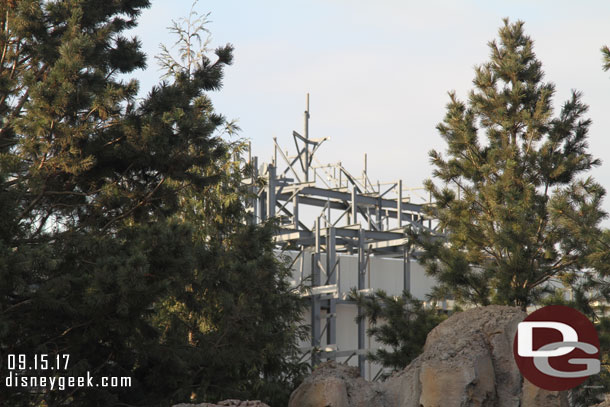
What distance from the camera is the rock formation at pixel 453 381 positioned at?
1061 centimetres

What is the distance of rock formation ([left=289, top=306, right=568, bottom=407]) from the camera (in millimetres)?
10609

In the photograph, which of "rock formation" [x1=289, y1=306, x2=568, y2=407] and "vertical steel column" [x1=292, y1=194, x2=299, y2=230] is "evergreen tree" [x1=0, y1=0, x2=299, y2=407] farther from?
"vertical steel column" [x1=292, y1=194, x2=299, y2=230]

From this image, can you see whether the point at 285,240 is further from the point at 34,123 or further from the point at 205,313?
the point at 34,123

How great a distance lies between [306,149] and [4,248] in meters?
15.4

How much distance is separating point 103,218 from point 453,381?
595cm

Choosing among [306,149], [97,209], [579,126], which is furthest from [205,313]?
[306,149]

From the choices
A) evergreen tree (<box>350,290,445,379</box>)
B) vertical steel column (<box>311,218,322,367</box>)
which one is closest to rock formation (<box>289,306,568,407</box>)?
evergreen tree (<box>350,290,445,379</box>)

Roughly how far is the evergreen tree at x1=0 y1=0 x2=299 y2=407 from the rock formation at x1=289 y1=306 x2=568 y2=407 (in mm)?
2399

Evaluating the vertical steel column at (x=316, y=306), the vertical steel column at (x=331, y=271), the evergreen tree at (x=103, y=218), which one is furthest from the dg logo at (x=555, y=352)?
the vertical steel column at (x=331, y=271)

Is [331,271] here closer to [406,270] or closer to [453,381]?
[406,270]

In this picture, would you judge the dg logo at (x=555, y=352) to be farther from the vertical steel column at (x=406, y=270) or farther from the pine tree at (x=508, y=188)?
the vertical steel column at (x=406, y=270)

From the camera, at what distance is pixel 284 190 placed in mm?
25281

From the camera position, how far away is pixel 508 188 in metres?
16.8

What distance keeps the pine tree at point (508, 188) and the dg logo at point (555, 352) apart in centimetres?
208
